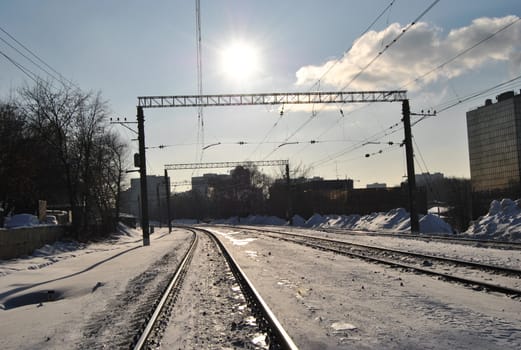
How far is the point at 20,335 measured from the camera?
355 inches

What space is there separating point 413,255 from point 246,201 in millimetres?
104899

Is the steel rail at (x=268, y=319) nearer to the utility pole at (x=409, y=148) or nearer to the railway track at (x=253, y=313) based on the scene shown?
the railway track at (x=253, y=313)

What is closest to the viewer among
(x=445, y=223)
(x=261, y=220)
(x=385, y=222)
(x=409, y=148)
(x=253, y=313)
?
(x=253, y=313)

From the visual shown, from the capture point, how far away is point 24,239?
24.9m

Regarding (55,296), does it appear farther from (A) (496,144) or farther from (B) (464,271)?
(A) (496,144)

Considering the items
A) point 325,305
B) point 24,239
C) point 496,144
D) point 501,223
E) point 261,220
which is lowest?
point 261,220

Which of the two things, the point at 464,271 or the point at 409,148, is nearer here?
the point at 464,271

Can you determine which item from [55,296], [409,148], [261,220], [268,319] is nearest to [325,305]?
[268,319]

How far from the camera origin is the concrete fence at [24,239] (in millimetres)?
22297

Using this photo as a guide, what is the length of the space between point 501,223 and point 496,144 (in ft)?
462

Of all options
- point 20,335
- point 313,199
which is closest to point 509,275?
point 20,335

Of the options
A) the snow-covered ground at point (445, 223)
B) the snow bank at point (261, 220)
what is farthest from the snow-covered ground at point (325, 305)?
the snow bank at point (261, 220)

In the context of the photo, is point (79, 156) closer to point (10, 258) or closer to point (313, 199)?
point (10, 258)

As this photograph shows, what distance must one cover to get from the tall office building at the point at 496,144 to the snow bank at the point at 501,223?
114 m
